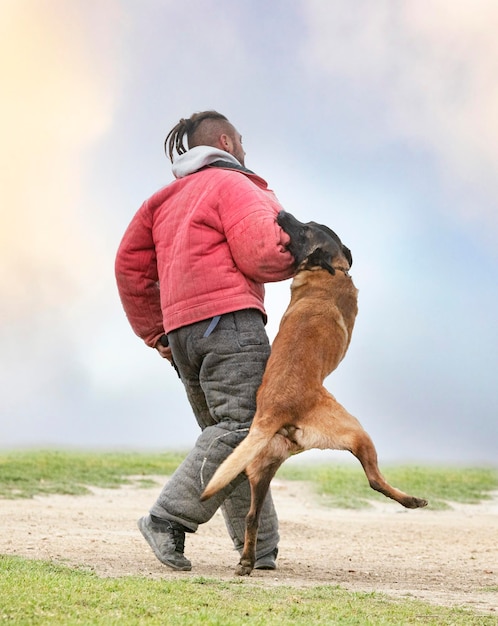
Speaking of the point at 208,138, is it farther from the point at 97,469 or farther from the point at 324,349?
the point at 97,469

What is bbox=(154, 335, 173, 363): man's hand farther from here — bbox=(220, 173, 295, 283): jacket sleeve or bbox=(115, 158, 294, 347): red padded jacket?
bbox=(220, 173, 295, 283): jacket sleeve

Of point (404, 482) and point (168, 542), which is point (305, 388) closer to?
point (168, 542)

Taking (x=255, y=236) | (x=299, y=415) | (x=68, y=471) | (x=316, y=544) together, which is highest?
(x=255, y=236)

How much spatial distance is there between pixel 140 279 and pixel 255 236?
108cm

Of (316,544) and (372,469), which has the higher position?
(372,469)

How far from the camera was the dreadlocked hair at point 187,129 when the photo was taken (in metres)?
6.49

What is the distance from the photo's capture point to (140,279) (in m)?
6.33

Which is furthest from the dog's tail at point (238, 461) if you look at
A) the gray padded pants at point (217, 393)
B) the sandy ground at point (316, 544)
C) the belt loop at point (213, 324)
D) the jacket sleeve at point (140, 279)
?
the jacket sleeve at point (140, 279)

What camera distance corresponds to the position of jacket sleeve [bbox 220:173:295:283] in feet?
18.3

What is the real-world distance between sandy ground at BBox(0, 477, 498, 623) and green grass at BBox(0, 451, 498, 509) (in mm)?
451

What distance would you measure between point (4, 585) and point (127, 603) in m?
0.72

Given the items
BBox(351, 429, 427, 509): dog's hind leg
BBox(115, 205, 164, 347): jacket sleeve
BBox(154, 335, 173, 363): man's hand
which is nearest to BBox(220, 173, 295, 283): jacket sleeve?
BBox(115, 205, 164, 347): jacket sleeve

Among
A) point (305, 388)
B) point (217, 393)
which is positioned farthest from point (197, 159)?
point (305, 388)

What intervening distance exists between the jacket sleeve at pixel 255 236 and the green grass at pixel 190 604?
1.81 meters
